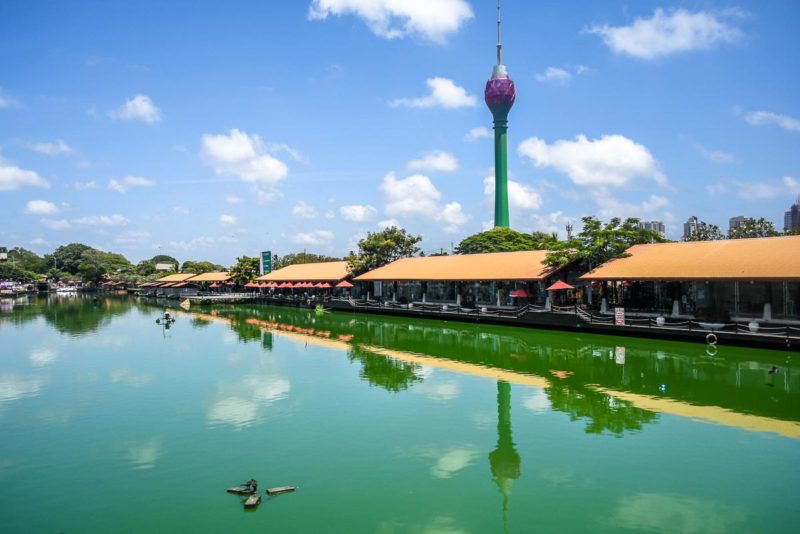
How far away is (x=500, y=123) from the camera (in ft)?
322

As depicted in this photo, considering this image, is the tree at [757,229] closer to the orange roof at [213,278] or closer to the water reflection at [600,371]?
the water reflection at [600,371]

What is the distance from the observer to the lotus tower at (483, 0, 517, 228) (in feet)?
321

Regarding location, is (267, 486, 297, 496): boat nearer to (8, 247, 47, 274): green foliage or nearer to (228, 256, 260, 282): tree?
(228, 256, 260, 282): tree

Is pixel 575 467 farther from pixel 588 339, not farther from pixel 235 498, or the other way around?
pixel 588 339

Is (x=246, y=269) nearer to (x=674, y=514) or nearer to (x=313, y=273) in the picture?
(x=313, y=273)

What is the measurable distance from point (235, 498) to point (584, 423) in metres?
8.90

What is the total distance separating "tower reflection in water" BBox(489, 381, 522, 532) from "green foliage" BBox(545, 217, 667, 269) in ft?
70.2

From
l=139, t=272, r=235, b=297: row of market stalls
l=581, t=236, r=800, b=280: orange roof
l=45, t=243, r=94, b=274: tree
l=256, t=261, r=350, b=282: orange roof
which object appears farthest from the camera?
l=45, t=243, r=94, b=274: tree

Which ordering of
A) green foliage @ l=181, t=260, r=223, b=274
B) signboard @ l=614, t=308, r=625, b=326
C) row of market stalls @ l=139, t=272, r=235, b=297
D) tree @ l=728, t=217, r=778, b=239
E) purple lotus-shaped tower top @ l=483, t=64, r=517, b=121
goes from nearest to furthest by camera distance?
signboard @ l=614, t=308, r=625, b=326, tree @ l=728, t=217, r=778, b=239, row of market stalls @ l=139, t=272, r=235, b=297, purple lotus-shaped tower top @ l=483, t=64, r=517, b=121, green foliage @ l=181, t=260, r=223, b=274

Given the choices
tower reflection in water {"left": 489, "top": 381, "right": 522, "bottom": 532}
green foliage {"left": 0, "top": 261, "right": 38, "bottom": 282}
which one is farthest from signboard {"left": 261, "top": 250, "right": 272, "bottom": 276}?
green foliage {"left": 0, "top": 261, "right": 38, "bottom": 282}

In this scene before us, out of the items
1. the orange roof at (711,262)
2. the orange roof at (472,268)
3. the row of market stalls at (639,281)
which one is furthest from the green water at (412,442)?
the orange roof at (472,268)

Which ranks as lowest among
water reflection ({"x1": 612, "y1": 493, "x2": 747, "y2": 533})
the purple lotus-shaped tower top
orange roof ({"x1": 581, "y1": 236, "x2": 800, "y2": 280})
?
water reflection ({"x1": 612, "y1": 493, "x2": 747, "y2": 533})

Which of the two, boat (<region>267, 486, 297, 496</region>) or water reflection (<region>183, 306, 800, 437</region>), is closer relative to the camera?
boat (<region>267, 486, 297, 496</region>)

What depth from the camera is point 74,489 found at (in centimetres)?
1044
